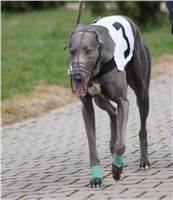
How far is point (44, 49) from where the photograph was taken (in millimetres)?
16281

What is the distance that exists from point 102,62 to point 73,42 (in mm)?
336

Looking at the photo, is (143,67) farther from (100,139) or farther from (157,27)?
(157,27)

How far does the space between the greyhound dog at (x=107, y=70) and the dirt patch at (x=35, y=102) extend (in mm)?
3765

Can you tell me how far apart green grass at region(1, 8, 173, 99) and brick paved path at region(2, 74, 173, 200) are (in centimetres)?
123

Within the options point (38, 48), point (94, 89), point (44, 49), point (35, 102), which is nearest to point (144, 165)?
point (94, 89)

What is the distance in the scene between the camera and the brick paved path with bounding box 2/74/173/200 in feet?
21.2

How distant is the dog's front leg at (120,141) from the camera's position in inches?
252

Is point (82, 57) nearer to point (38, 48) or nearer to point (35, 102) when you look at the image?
point (35, 102)

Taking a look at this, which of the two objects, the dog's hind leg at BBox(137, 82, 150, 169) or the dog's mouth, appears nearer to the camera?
the dog's mouth

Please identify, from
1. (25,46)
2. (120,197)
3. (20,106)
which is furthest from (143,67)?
(25,46)

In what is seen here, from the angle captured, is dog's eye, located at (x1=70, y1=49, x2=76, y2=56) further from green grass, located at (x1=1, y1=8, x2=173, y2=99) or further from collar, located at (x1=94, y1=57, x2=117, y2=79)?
green grass, located at (x1=1, y1=8, x2=173, y2=99)

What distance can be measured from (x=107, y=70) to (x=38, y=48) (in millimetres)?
10257

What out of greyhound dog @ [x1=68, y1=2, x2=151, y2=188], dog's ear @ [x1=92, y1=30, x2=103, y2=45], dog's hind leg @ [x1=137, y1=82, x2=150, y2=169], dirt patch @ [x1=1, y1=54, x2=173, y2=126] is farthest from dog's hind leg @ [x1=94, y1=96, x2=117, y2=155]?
dirt patch @ [x1=1, y1=54, x2=173, y2=126]

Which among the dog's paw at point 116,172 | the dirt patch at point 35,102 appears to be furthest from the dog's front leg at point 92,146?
the dirt patch at point 35,102
